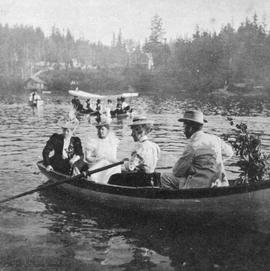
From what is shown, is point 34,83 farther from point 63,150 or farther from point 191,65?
point 63,150

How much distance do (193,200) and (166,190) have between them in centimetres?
55

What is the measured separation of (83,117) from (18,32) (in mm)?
129723

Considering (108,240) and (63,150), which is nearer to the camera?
(108,240)

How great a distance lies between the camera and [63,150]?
447 inches

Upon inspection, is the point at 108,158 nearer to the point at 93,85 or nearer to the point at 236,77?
the point at 236,77

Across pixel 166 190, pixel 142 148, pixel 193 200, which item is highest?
pixel 142 148

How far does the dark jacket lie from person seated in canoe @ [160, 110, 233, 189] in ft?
11.4

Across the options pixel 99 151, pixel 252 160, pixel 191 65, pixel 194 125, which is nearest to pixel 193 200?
pixel 194 125

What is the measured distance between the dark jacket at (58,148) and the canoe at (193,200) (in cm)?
139

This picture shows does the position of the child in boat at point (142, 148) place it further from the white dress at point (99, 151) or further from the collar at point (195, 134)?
the white dress at point (99, 151)

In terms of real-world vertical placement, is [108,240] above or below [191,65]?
below

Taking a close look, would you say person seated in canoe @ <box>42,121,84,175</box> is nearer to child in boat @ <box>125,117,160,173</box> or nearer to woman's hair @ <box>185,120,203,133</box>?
child in boat @ <box>125,117,160,173</box>

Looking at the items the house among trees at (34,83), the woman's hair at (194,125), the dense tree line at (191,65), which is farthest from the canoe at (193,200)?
the house among trees at (34,83)

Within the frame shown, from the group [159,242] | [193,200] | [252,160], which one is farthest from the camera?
[252,160]
